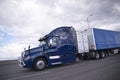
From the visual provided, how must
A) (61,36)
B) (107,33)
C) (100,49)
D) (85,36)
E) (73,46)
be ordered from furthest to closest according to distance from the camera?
(107,33)
(100,49)
(85,36)
(73,46)
(61,36)

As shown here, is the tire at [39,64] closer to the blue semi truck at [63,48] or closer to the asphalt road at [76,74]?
the blue semi truck at [63,48]

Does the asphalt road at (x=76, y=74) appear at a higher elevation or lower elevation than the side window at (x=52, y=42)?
lower

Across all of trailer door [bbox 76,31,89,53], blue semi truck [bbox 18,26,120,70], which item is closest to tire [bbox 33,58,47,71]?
blue semi truck [bbox 18,26,120,70]

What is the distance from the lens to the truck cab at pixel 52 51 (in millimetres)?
10733

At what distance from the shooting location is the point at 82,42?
14758mm

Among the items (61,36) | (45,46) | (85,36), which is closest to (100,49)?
(85,36)

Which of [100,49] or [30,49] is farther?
[100,49]

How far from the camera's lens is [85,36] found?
1528cm

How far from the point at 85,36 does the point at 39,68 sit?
7.24 m

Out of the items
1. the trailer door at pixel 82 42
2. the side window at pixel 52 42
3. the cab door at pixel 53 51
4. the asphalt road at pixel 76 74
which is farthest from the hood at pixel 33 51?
the trailer door at pixel 82 42

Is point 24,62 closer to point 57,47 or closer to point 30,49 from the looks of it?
point 30,49

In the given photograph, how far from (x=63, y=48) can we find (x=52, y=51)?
1.27m

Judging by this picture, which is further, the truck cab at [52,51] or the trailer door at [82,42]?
the trailer door at [82,42]

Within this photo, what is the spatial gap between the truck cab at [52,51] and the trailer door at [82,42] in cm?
116
